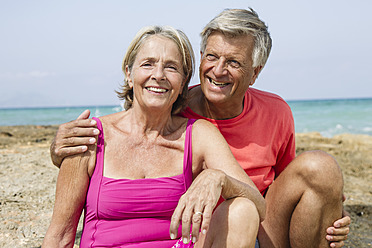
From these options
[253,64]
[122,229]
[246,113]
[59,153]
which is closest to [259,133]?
[246,113]

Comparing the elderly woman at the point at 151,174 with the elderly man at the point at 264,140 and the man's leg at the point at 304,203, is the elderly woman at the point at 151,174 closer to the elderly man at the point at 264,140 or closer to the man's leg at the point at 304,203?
the elderly man at the point at 264,140

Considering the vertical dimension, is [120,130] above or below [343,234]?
above

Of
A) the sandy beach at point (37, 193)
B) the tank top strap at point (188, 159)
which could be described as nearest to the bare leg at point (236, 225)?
the tank top strap at point (188, 159)

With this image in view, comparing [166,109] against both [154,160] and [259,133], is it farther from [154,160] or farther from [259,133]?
[259,133]

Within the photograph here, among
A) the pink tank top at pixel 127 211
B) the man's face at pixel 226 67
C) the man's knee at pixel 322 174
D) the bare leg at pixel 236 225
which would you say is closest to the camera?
the bare leg at pixel 236 225

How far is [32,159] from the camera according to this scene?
5867 millimetres

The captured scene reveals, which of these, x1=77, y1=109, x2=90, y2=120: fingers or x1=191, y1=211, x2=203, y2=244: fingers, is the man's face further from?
x1=191, y1=211, x2=203, y2=244: fingers

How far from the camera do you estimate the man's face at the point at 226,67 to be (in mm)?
2551

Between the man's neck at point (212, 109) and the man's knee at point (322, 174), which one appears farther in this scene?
the man's neck at point (212, 109)

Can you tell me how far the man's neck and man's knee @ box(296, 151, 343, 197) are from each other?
62cm

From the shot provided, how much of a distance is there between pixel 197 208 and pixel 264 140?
1.13m

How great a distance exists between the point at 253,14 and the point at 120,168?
1.40m

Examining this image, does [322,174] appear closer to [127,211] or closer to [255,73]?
[255,73]

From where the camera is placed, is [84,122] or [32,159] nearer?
[84,122]
